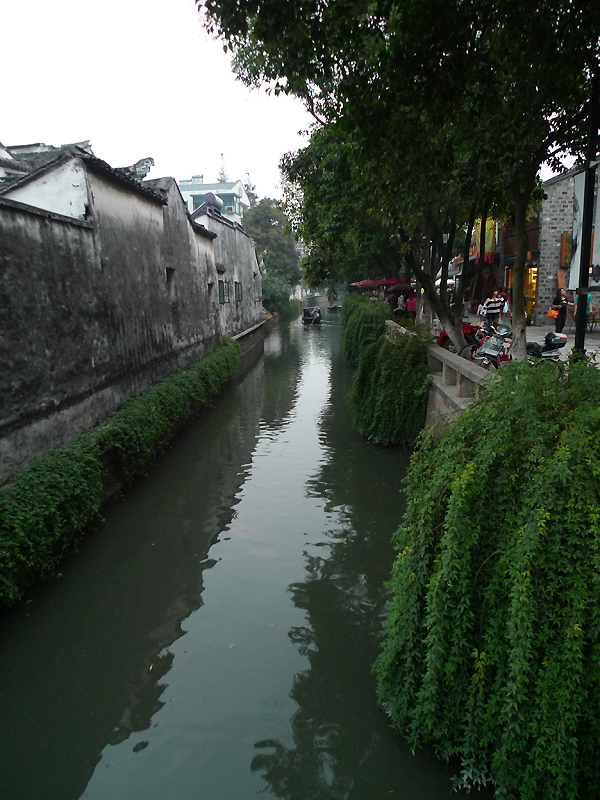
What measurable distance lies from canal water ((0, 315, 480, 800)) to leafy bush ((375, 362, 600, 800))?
25.9 inches

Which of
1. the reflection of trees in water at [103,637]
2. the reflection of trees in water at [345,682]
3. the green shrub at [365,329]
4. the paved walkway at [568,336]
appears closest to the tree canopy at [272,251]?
the green shrub at [365,329]

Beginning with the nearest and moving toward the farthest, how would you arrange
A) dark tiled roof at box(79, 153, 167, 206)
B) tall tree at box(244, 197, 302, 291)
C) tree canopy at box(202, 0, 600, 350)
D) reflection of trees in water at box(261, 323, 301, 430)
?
1. tree canopy at box(202, 0, 600, 350)
2. dark tiled roof at box(79, 153, 167, 206)
3. reflection of trees in water at box(261, 323, 301, 430)
4. tall tree at box(244, 197, 302, 291)

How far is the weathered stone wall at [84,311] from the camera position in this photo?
636 cm

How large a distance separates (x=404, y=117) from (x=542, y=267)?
15.3 meters

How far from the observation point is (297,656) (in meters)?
4.78

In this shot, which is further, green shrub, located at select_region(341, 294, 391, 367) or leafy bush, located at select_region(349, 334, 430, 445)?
green shrub, located at select_region(341, 294, 391, 367)

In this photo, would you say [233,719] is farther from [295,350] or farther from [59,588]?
[295,350]

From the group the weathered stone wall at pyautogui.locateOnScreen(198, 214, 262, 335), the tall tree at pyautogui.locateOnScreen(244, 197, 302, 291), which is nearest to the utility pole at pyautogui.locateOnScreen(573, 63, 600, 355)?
the weathered stone wall at pyautogui.locateOnScreen(198, 214, 262, 335)

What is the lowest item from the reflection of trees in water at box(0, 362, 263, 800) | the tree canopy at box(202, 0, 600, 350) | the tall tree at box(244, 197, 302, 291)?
the reflection of trees in water at box(0, 362, 263, 800)

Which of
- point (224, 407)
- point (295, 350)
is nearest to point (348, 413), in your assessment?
point (224, 407)

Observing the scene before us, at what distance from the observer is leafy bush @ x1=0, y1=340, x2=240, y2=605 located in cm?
511

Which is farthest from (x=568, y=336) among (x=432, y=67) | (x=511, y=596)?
(x=511, y=596)

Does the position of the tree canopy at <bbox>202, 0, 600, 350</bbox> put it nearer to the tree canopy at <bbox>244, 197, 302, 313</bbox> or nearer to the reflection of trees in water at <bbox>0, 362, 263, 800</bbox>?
the reflection of trees in water at <bbox>0, 362, 263, 800</bbox>

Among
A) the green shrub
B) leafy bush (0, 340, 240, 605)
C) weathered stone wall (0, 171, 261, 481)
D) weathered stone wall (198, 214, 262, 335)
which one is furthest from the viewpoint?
weathered stone wall (198, 214, 262, 335)
